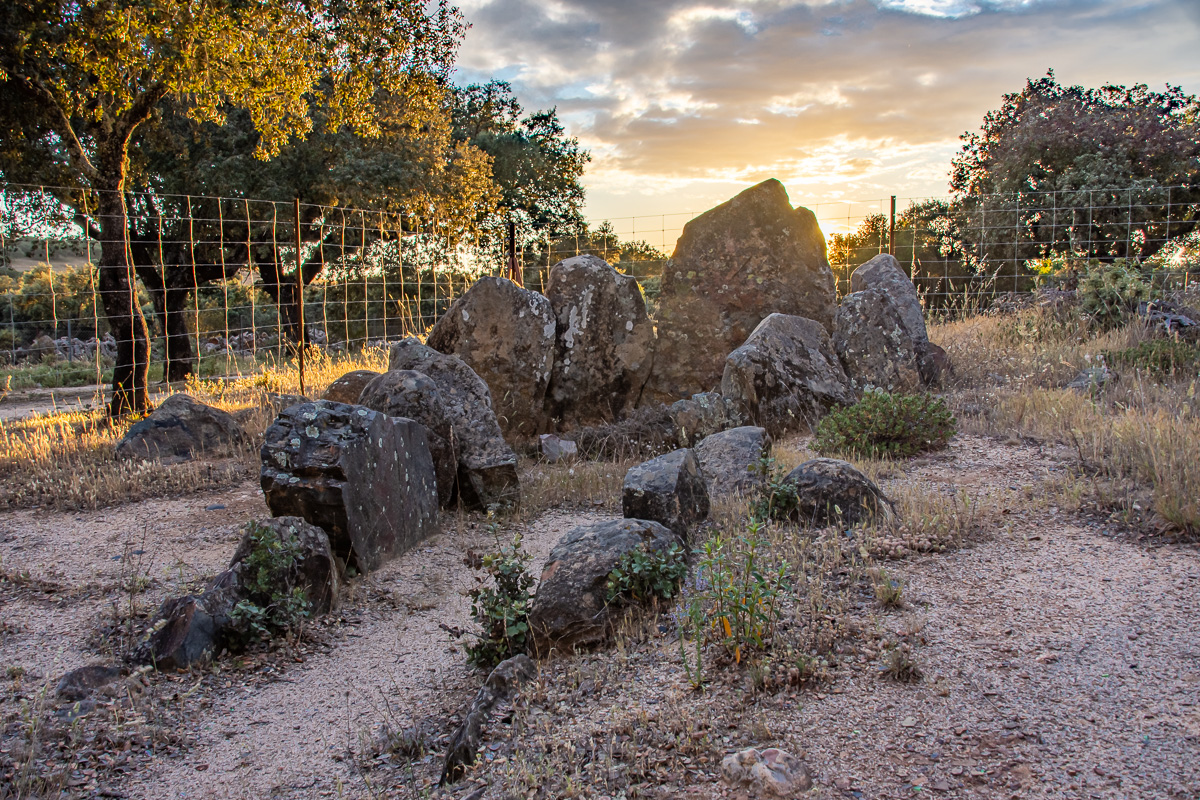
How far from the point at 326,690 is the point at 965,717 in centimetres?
273

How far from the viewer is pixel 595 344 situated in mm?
8773

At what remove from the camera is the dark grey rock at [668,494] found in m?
4.83

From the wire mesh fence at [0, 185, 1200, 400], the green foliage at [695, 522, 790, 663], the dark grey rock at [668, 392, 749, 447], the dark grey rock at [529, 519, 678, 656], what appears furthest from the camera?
the wire mesh fence at [0, 185, 1200, 400]

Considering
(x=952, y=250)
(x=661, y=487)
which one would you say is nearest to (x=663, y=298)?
(x=661, y=487)

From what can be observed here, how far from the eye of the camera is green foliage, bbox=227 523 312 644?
4066 millimetres

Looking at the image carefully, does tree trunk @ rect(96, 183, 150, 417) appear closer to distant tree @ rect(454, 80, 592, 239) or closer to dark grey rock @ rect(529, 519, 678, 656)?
dark grey rock @ rect(529, 519, 678, 656)

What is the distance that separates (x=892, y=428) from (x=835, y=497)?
1.93 m

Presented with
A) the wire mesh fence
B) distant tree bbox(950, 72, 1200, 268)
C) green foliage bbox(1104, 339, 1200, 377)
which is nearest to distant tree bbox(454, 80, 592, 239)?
the wire mesh fence

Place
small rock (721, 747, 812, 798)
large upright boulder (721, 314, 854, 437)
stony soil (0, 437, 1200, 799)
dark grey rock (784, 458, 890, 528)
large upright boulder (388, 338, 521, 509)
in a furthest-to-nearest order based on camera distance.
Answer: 1. large upright boulder (721, 314, 854, 437)
2. large upright boulder (388, 338, 521, 509)
3. dark grey rock (784, 458, 890, 528)
4. stony soil (0, 437, 1200, 799)
5. small rock (721, 747, 812, 798)

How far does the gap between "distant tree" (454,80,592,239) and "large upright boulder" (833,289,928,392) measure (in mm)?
17118

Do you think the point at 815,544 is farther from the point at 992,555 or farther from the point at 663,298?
the point at 663,298

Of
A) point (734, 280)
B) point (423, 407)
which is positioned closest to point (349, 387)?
point (423, 407)

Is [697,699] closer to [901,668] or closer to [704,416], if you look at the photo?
[901,668]

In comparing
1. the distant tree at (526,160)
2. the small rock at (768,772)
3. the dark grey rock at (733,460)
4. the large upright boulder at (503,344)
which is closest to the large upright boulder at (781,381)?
the dark grey rock at (733,460)
